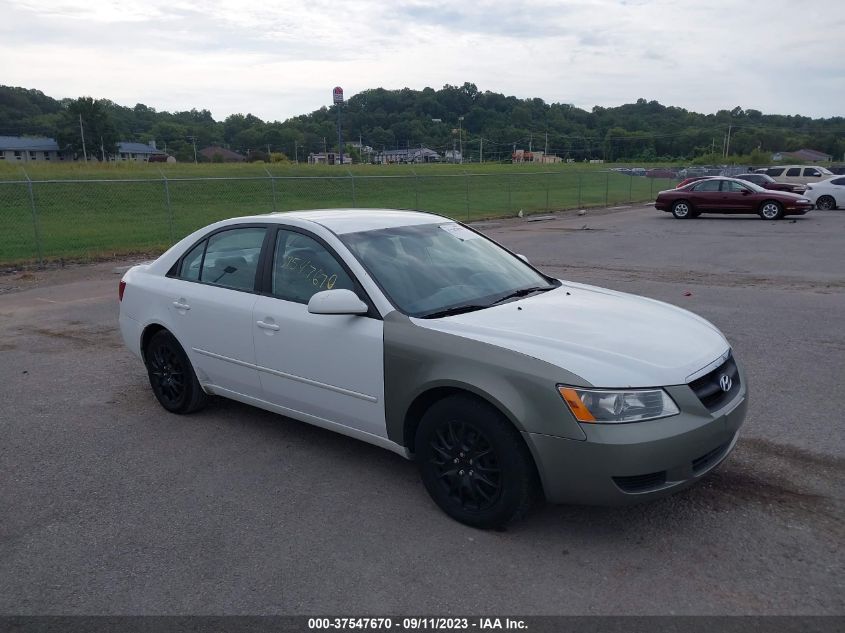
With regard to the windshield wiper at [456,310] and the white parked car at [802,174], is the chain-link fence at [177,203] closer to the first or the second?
the white parked car at [802,174]

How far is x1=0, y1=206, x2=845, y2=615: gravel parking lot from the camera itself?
310cm

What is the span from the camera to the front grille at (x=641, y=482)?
3.26m

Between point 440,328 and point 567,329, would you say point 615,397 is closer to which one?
point 567,329

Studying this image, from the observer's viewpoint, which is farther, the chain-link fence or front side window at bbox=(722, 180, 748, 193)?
front side window at bbox=(722, 180, 748, 193)

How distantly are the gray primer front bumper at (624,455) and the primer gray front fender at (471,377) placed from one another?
0.09 meters

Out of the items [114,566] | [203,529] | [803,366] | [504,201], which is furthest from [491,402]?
[504,201]

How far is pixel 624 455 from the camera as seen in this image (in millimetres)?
3195

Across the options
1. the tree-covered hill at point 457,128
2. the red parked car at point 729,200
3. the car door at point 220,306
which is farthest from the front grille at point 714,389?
the tree-covered hill at point 457,128

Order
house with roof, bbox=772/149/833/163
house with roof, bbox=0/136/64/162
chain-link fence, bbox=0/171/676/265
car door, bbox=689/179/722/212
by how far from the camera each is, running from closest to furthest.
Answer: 1. chain-link fence, bbox=0/171/676/265
2. car door, bbox=689/179/722/212
3. house with roof, bbox=0/136/64/162
4. house with roof, bbox=772/149/833/163

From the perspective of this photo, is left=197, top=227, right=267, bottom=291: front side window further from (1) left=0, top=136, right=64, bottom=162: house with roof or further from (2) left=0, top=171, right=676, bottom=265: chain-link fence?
(1) left=0, top=136, right=64, bottom=162: house with roof

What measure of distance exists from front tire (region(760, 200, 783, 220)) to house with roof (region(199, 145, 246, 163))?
60766mm

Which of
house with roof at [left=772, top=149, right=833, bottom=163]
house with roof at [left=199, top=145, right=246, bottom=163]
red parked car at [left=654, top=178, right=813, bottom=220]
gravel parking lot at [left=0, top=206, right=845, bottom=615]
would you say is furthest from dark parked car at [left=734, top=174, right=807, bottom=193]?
house with roof at [left=772, top=149, right=833, bottom=163]

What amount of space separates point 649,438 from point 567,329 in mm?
755

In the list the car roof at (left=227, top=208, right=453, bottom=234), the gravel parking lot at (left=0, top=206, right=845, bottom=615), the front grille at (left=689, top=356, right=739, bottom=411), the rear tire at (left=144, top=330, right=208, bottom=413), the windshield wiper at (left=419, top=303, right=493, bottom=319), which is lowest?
the gravel parking lot at (left=0, top=206, right=845, bottom=615)
